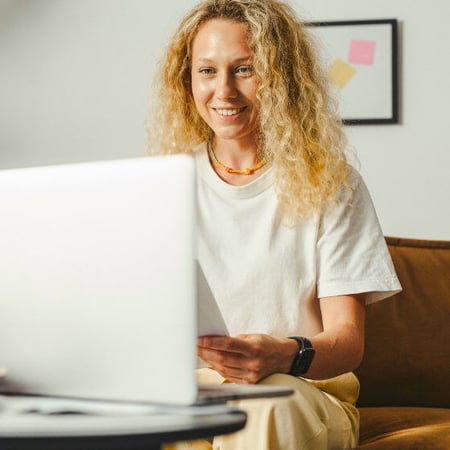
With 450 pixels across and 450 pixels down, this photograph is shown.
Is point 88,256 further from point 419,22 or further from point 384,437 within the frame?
point 419,22

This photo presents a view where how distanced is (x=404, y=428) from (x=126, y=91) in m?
1.69

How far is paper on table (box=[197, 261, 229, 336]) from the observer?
998 mm

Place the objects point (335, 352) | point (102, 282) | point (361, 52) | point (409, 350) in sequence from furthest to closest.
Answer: point (361, 52) < point (409, 350) < point (335, 352) < point (102, 282)

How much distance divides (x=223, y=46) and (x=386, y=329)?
78cm

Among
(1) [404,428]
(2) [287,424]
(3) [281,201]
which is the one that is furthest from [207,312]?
(1) [404,428]

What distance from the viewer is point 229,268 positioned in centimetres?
161

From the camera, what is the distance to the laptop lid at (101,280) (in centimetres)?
84

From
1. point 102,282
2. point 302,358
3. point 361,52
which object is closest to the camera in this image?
point 102,282

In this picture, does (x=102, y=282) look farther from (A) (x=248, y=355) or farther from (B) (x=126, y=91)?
(B) (x=126, y=91)

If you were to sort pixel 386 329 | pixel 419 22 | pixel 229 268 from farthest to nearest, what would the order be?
pixel 419 22, pixel 386 329, pixel 229 268

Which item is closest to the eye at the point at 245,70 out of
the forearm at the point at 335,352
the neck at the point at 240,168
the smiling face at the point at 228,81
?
the smiling face at the point at 228,81

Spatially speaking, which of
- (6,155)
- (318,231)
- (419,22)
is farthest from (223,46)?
(6,155)

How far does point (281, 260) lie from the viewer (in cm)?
159

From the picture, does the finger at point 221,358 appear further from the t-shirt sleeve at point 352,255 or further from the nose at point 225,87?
the nose at point 225,87
